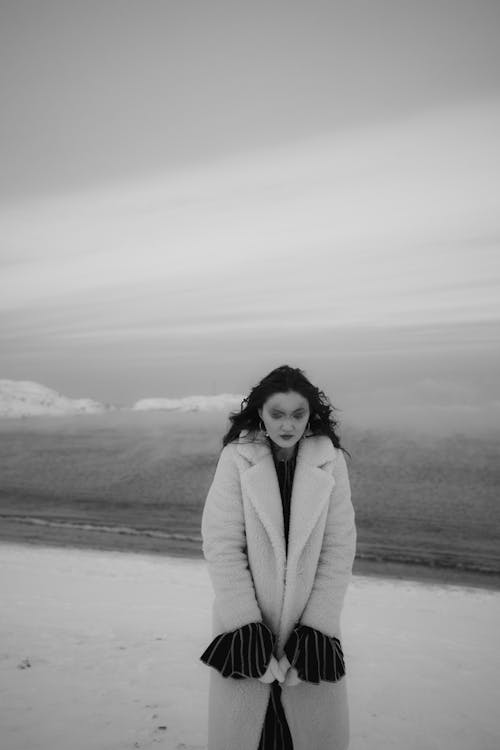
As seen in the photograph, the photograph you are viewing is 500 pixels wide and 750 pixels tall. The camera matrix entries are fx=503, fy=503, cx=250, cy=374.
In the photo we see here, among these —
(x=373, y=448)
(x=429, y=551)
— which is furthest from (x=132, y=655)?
(x=373, y=448)

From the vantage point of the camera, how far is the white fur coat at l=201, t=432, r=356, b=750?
1929 millimetres

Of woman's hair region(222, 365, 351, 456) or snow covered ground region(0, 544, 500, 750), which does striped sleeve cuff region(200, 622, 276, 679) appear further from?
snow covered ground region(0, 544, 500, 750)

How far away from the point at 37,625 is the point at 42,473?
24.9m

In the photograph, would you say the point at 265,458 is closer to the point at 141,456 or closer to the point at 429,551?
the point at 429,551

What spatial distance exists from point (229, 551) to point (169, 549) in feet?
37.5

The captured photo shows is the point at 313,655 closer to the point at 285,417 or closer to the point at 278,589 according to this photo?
the point at 278,589

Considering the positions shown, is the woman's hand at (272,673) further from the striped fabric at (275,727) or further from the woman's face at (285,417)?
the woman's face at (285,417)

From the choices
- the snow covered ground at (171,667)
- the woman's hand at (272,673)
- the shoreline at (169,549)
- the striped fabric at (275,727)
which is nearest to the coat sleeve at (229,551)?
the woman's hand at (272,673)

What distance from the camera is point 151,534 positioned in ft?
48.4

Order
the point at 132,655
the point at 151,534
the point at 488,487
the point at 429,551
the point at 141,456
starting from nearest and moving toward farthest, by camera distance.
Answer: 1. the point at 132,655
2. the point at 429,551
3. the point at 151,534
4. the point at 488,487
5. the point at 141,456

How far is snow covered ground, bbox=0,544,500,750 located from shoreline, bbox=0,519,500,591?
3.03 metres

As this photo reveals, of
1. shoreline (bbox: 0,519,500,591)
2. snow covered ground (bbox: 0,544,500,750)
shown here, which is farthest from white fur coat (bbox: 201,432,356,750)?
shoreline (bbox: 0,519,500,591)

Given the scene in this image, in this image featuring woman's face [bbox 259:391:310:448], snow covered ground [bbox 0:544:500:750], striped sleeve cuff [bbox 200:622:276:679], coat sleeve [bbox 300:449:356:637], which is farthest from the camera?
snow covered ground [bbox 0:544:500:750]

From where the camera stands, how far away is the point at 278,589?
1.97 meters
